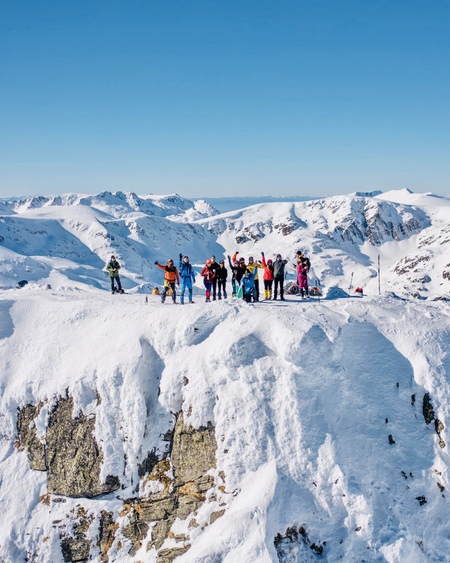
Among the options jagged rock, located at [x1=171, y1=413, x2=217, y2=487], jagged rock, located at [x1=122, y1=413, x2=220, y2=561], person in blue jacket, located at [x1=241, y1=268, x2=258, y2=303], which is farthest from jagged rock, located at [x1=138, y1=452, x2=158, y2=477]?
person in blue jacket, located at [x1=241, y1=268, x2=258, y2=303]

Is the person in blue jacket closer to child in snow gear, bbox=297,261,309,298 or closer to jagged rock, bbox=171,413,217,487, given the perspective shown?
child in snow gear, bbox=297,261,309,298

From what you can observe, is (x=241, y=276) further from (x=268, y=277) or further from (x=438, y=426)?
(x=438, y=426)

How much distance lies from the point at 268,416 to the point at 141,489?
5982mm

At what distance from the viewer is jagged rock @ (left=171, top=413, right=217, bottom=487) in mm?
17953

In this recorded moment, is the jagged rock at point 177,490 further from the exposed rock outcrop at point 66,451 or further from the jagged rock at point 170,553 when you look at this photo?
the exposed rock outcrop at point 66,451

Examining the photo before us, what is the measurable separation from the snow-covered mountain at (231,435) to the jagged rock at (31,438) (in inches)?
2.5

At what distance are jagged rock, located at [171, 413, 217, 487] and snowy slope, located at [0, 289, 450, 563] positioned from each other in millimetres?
424

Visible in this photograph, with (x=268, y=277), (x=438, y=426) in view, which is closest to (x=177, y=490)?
(x=438, y=426)

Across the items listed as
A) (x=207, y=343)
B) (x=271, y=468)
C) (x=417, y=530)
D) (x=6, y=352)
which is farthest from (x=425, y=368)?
(x=6, y=352)

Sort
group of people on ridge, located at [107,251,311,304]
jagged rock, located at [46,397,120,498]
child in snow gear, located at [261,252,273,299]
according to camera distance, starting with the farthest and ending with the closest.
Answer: child in snow gear, located at [261,252,273,299] → group of people on ridge, located at [107,251,311,304] → jagged rock, located at [46,397,120,498]

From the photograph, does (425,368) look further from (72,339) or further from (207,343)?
(72,339)

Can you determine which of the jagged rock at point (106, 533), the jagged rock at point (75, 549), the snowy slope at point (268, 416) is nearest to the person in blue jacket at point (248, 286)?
the snowy slope at point (268, 416)

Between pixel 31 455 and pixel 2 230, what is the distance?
15328 centimetres

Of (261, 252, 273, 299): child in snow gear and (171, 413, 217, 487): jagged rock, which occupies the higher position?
(261, 252, 273, 299): child in snow gear
